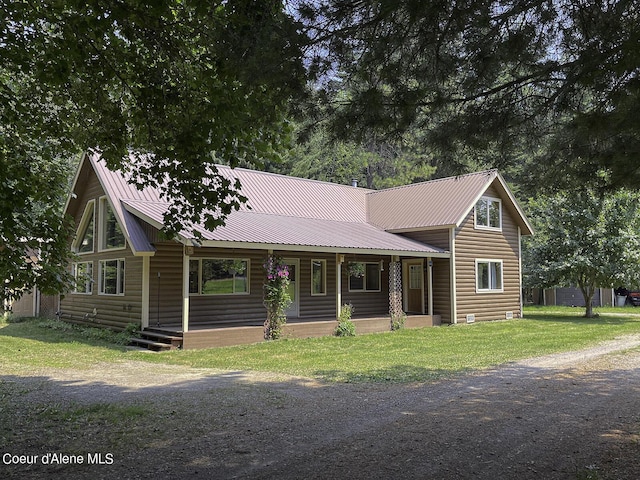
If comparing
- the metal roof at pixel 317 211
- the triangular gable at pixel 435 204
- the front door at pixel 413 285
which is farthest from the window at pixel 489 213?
the front door at pixel 413 285

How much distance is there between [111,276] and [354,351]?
8633 millimetres

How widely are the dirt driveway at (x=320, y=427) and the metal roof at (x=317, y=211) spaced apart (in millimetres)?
5926

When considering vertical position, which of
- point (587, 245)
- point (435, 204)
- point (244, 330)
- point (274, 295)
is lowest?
point (244, 330)

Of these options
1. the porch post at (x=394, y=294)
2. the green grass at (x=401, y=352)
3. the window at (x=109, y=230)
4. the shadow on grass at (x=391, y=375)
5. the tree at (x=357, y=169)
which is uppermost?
the tree at (x=357, y=169)

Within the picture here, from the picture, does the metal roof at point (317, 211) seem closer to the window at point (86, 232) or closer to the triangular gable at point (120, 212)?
the triangular gable at point (120, 212)

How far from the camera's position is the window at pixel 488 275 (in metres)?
20.5

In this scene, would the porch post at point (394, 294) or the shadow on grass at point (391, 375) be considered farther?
the porch post at point (394, 294)

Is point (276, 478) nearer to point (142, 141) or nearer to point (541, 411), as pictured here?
point (541, 411)

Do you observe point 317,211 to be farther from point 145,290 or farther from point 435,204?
point 145,290

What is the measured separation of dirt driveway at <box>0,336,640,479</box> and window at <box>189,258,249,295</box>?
6.63 m

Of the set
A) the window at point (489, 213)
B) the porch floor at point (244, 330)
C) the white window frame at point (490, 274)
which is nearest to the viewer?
the porch floor at point (244, 330)

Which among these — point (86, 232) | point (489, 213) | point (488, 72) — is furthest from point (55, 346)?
point (489, 213)

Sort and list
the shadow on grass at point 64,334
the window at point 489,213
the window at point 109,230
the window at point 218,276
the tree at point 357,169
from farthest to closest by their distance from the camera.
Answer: the tree at point 357,169 < the window at point 489,213 < the window at point 109,230 < the window at point 218,276 < the shadow on grass at point 64,334

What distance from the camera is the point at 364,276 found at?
2005 cm
